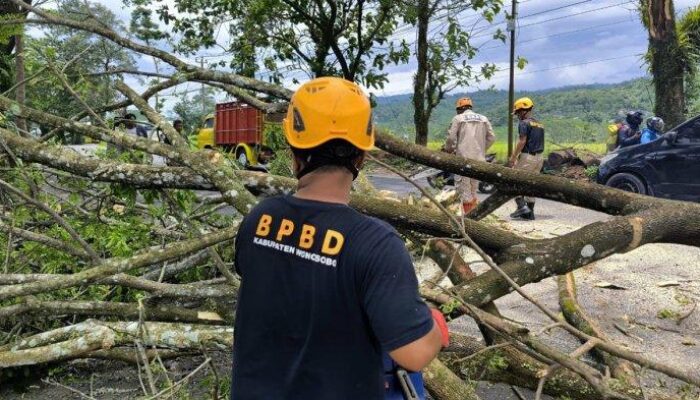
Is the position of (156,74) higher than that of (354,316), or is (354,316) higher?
(156,74)

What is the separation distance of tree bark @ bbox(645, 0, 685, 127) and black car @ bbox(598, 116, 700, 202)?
4.22 meters

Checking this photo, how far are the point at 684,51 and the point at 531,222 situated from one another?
7.44 m

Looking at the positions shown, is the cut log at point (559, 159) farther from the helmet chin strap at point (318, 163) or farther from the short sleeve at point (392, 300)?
the short sleeve at point (392, 300)

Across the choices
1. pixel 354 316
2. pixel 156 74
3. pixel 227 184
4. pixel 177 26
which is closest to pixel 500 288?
pixel 227 184

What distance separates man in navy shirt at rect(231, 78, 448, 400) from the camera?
1.37 metres

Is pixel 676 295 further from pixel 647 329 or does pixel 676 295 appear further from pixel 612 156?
pixel 612 156

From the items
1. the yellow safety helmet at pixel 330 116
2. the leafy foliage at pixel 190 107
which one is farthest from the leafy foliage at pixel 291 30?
the yellow safety helmet at pixel 330 116

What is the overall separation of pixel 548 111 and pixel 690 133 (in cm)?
215

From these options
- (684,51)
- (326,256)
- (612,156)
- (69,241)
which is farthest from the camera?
(684,51)

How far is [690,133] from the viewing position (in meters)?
8.68

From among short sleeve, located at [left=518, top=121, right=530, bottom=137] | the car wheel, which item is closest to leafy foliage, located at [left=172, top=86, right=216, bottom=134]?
short sleeve, located at [left=518, top=121, right=530, bottom=137]

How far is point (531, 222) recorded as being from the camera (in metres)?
8.26

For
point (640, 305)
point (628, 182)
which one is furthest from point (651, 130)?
point (640, 305)

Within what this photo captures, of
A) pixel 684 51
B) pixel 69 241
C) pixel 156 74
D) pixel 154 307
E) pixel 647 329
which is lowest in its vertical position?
pixel 647 329
